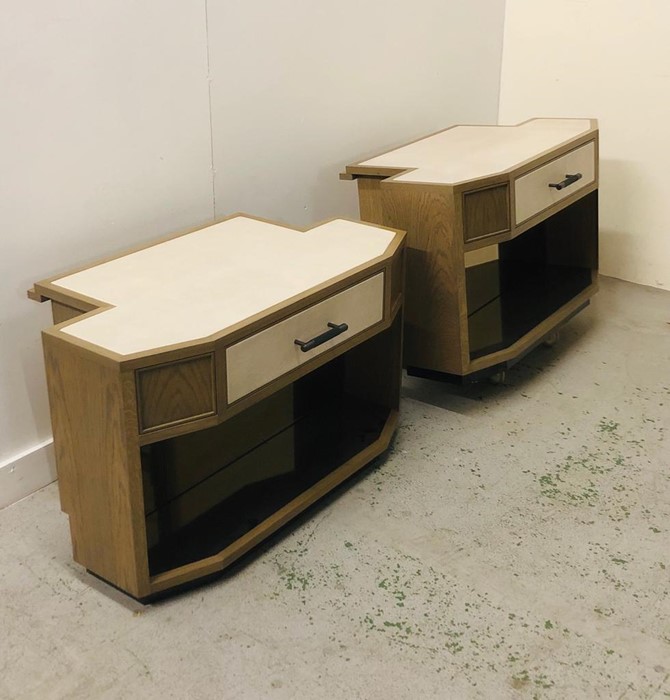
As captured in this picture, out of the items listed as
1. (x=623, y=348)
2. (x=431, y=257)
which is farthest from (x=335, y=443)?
(x=623, y=348)

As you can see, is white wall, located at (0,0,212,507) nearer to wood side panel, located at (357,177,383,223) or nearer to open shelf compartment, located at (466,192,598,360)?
wood side panel, located at (357,177,383,223)

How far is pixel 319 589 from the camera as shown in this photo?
1511mm

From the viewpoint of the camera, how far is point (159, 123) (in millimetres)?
1780

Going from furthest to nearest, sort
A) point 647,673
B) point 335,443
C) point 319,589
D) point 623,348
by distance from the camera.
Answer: point 623,348
point 335,443
point 319,589
point 647,673

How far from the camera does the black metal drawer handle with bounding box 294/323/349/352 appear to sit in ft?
4.85

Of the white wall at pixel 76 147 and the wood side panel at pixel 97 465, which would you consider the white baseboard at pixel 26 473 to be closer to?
the white wall at pixel 76 147

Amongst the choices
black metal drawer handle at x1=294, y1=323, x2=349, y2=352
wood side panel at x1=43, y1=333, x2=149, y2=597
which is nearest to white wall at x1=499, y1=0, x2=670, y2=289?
black metal drawer handle at x1=294, y1=323, x2=349, y2=352

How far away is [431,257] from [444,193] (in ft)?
0.49

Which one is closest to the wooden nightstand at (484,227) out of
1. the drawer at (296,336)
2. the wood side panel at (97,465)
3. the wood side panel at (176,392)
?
the drawer at (296,336)

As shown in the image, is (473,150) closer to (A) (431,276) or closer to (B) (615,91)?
(A) (431,276)

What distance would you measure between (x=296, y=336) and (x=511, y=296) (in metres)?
1.05

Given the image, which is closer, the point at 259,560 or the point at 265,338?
the point at 265,338

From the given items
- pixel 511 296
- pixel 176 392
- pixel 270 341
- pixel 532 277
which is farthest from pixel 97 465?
pixel 532 277

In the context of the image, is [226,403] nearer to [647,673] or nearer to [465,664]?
[465,664]
